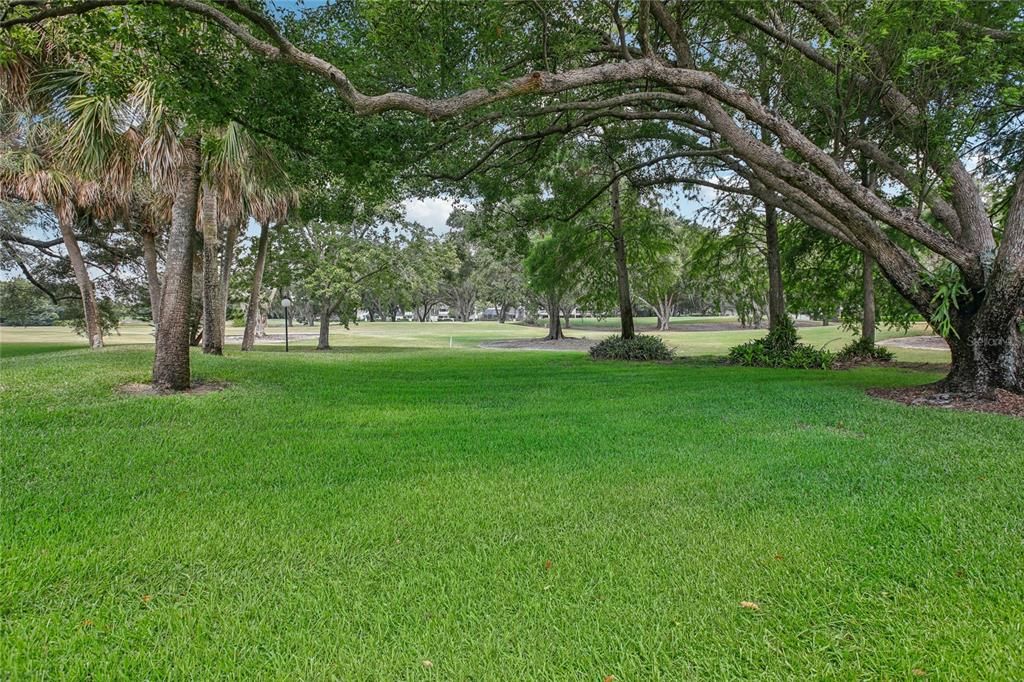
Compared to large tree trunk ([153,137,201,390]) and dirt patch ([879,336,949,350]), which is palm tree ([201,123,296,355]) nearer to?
large tree trunk ([153,137,201,390])

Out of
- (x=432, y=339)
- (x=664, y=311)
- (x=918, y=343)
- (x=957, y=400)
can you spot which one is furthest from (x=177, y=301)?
(x=664, y=311)

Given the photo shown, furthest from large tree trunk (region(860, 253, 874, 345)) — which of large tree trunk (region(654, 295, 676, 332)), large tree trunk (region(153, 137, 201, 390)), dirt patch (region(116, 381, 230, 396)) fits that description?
large tree trunk (region(654, 295, 676, 332))

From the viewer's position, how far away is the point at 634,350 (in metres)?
13.1

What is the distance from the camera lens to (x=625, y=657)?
1.81 meters

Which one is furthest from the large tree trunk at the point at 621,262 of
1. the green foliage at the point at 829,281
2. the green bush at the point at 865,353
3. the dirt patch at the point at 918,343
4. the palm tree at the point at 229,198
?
the dirt patch at the point at 918,343

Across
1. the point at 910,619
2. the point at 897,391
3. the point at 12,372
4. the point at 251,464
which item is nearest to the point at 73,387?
the point at 12,372

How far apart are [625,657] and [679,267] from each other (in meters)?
20.5

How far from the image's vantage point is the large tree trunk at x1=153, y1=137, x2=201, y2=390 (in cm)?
658

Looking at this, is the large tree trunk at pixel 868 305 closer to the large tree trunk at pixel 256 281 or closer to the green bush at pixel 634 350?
the green bush at pixel 634 350

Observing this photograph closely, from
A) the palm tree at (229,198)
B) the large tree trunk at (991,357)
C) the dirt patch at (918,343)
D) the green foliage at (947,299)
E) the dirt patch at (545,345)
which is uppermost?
the palm tree at (229,198)

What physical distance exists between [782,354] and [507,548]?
1069 centimetres

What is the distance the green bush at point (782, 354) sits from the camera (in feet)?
35.7

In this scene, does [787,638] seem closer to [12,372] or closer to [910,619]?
[910,619]

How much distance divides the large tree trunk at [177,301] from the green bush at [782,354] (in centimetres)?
1054
